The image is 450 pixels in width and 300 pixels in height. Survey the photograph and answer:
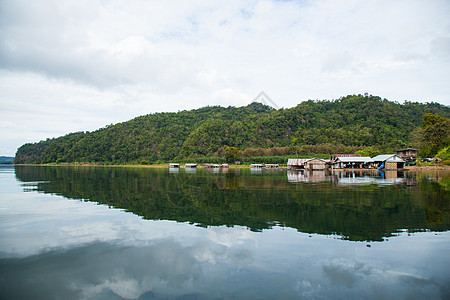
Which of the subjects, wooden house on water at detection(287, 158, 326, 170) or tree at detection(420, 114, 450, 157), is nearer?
tree at detection(420, 114, 450, 157)

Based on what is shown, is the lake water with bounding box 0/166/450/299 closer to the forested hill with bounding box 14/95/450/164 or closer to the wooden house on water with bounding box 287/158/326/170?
the wooden house on water with bounding box 287/158/326/170

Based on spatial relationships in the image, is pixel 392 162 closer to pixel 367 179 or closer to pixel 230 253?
pixel 367 179

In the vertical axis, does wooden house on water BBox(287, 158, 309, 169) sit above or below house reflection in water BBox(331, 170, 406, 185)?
above

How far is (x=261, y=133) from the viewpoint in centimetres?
14412

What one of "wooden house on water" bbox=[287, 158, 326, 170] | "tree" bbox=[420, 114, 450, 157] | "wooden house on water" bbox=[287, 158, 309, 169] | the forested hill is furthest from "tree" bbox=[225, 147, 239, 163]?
"tree" bbox=[420, 114, 450, 157]

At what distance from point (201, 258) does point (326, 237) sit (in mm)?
4568

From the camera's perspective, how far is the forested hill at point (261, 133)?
409ft

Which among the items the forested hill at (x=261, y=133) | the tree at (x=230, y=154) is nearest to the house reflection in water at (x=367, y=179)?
the tree at (x=230, y=154)

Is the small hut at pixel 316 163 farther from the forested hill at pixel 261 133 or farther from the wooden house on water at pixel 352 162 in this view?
the forested hill at pixel 261 133

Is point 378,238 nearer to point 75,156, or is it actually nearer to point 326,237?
point 326,237

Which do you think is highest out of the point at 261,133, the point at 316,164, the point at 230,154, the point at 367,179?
the point at 261,133

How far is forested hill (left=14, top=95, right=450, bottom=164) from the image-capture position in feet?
409

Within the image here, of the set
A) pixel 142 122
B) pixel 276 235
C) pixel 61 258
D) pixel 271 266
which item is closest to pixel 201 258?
pixel 271 266

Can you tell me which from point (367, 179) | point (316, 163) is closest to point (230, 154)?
point (316, 163)
